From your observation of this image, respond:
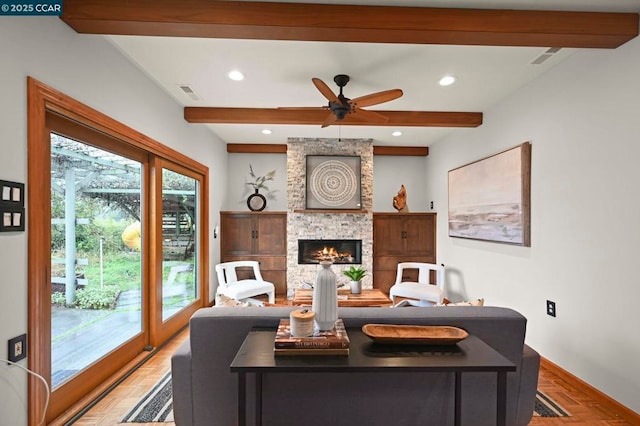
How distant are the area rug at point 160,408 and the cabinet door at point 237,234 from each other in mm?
3037

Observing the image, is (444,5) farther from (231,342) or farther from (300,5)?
(231,342)

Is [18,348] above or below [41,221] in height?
below

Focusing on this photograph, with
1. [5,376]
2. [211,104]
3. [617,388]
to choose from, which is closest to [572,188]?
[617,388]

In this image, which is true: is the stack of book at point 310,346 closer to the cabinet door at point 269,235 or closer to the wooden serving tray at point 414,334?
the wooden serving tray at point 414,334

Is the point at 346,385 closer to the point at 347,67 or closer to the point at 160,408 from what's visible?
the point at 160,408

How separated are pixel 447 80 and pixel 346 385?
2.74 metres

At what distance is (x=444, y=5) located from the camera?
196 cm

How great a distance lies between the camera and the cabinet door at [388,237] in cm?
554

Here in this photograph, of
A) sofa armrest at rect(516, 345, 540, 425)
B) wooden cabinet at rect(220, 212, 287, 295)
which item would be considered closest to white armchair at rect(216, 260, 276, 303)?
wooden cabinet at rect(220, 212, 287, 295)

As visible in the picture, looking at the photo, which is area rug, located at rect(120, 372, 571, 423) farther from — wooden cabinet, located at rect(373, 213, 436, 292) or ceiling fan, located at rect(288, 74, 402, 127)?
wooden cabinet, located at rect(373, 213, 436, 292)

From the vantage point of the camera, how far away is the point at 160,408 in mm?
2230

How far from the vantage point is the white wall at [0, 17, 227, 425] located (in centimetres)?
160

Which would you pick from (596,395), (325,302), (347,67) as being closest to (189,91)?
(347,67)

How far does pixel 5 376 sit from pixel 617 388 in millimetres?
3695
